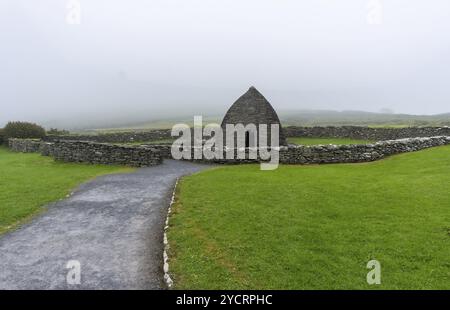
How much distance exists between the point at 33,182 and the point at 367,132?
3222 centimetres

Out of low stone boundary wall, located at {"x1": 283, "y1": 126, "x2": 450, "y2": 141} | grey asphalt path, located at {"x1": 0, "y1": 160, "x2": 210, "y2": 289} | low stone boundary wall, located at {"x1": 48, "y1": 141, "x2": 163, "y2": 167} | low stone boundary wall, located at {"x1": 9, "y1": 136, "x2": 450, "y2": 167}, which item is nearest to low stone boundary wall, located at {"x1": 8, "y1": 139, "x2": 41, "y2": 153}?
low stone boundary wall, located at {"x1": 9, "y1": 136, "x2": 450, "y2": 167}

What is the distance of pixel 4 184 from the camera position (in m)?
19.0

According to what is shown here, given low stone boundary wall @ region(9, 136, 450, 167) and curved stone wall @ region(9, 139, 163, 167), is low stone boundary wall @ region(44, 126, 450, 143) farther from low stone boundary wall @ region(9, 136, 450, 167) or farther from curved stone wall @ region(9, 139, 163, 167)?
curved stone wall @ region(9, 139, 163, 167)

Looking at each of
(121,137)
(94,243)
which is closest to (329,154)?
(94,243)

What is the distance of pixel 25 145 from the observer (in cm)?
3419

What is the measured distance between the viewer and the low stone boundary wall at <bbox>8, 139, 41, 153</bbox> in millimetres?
33278

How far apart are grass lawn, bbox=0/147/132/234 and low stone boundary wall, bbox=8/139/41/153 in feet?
13.1

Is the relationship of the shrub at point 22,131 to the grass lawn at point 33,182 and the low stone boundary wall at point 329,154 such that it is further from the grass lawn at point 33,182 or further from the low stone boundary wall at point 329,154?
the low stone boundary wall at point 329,154

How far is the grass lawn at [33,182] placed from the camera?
14.2 m

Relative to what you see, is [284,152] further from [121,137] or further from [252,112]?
[121,137]

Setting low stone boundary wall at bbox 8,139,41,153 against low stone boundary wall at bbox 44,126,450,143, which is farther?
low stone boundary wall at bbox 44,126,450,143
